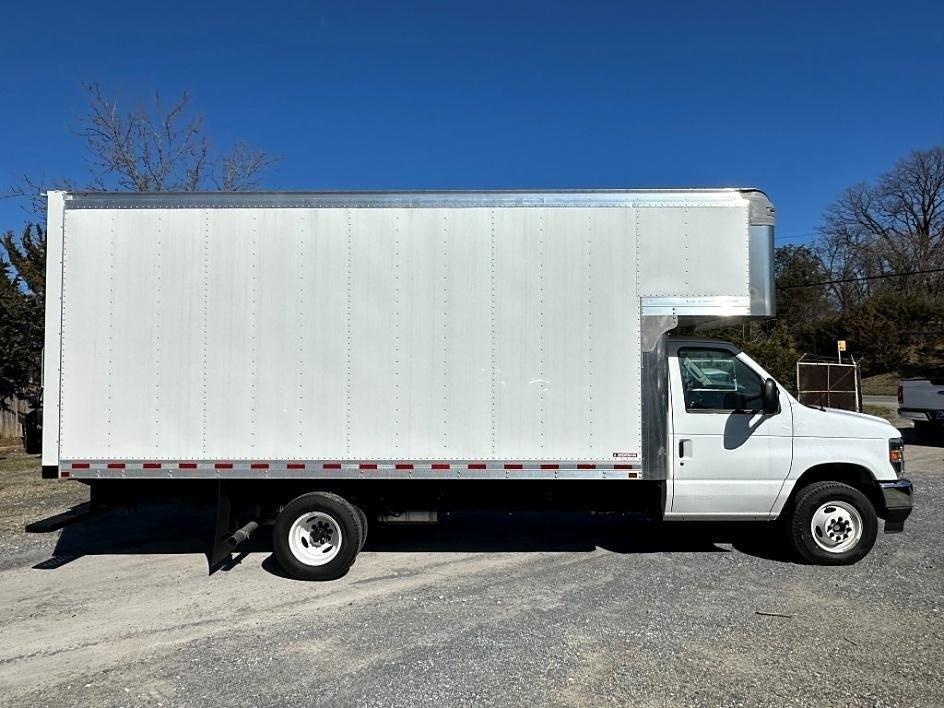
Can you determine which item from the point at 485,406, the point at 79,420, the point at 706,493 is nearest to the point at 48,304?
the point at 79,420

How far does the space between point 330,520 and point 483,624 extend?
1795 mm

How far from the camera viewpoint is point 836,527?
6.18 meters

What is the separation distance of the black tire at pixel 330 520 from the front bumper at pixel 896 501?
4.72 metres

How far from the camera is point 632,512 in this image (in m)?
6.33

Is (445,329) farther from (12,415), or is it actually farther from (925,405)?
(12,415)

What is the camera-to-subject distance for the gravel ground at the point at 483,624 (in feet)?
12.8

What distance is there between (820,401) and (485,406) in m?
16.1

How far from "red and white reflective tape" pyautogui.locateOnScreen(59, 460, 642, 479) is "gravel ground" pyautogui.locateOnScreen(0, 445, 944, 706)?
3.10ft

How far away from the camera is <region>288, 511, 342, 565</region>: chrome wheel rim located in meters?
5.95

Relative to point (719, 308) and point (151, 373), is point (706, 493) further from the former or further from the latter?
point (151, 373)

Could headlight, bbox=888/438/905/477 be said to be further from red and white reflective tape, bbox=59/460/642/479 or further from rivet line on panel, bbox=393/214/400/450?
rivet line on panel, bbox=393/214/400/450

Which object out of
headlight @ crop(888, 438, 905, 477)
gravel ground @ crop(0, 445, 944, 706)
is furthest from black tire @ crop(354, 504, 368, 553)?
headlight @ crop(888, 438, 905, 477)

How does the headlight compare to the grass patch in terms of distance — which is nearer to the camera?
the headlight

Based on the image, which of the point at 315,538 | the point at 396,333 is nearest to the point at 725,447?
the point at 396,333
